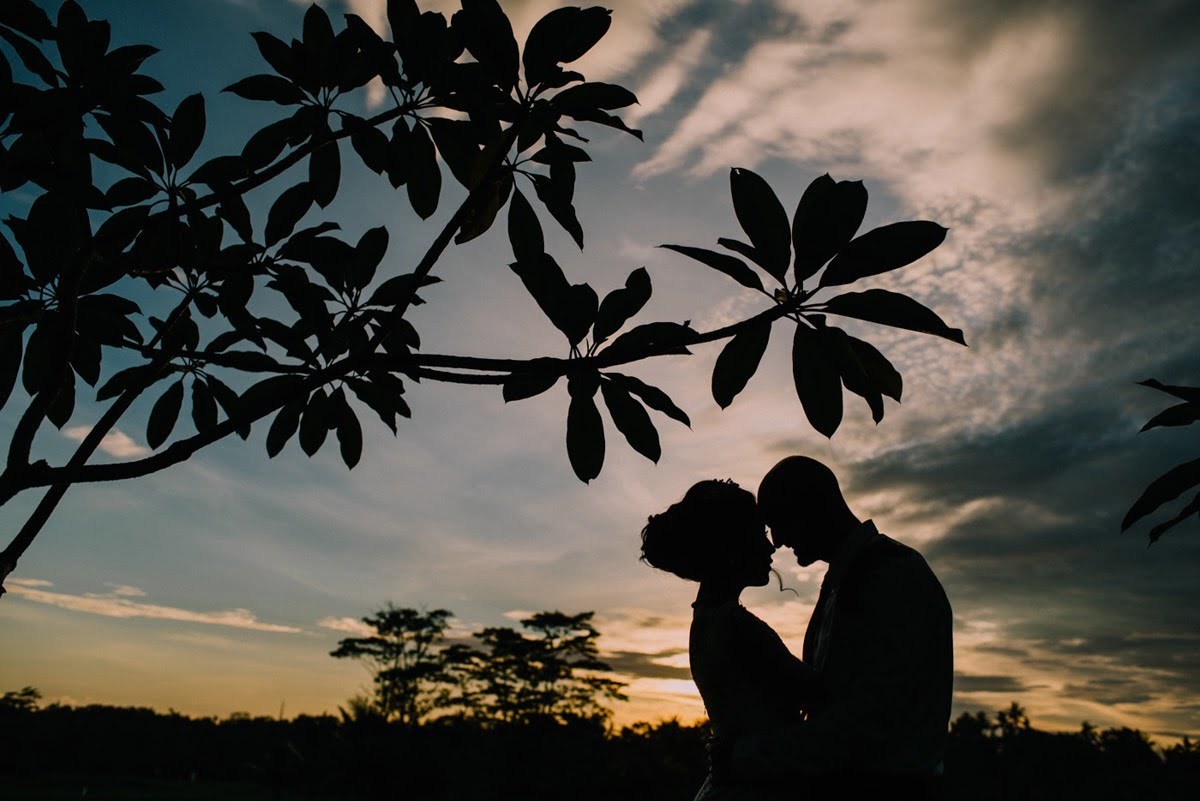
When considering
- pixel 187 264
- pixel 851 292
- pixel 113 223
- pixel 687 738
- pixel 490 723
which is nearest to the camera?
pixel 851 292

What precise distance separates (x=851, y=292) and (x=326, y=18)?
4.17ft

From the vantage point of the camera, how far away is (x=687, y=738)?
2602cm

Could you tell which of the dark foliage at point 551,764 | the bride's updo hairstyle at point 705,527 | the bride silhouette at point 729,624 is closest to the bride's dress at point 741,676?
the bride silhouette at point 729,624

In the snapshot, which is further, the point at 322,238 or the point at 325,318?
the point at 322,238

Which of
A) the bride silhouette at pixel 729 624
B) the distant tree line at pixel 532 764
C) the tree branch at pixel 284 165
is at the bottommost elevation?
the distant tree line at pixel 532 764

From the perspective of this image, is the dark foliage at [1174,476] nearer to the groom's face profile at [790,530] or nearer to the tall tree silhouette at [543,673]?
the groom's face profile at [790,530]

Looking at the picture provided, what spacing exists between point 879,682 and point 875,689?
2cm

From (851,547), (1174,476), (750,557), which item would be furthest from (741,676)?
(1174,476)

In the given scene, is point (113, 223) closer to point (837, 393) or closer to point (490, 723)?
point (837, 393)

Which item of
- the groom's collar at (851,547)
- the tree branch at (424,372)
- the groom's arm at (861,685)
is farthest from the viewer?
the groom's collar at (851,547)

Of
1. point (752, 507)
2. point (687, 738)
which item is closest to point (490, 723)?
point (687, 738)

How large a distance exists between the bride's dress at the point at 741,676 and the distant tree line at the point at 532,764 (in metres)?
22.9

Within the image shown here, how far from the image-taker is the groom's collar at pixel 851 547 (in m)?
1.61

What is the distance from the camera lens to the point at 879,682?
4.79 ft
